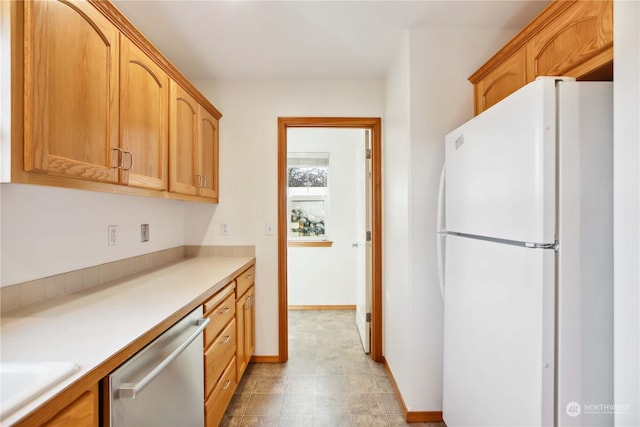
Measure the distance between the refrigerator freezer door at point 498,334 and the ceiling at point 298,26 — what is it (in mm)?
1293

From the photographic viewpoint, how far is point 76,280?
151cm

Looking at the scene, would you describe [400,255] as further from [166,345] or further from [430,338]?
[166,345]

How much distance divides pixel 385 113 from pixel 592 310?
2001 mm

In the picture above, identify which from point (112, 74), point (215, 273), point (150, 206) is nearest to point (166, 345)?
point (215, 273)

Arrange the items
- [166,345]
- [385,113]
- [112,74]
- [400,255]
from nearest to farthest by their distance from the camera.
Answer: [166,345], [112,74], [400,255], [385,113]

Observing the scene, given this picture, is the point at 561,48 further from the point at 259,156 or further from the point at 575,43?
the point at 259,156

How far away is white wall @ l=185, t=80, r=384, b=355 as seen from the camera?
2723mm

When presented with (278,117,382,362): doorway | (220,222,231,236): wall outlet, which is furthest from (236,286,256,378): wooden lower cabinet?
(220,222,231,236): wall outlet

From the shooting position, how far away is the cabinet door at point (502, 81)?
153cm

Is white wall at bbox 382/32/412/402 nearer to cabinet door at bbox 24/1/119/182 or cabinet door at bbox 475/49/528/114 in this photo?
cabinet door at bbox 475/49/528/114

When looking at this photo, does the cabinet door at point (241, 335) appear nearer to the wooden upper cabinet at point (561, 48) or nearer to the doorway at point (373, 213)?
Answer: the doorway at point (373, 213)

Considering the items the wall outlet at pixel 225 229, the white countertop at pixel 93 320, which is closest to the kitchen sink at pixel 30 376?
the white countertop at pixel 93 320
